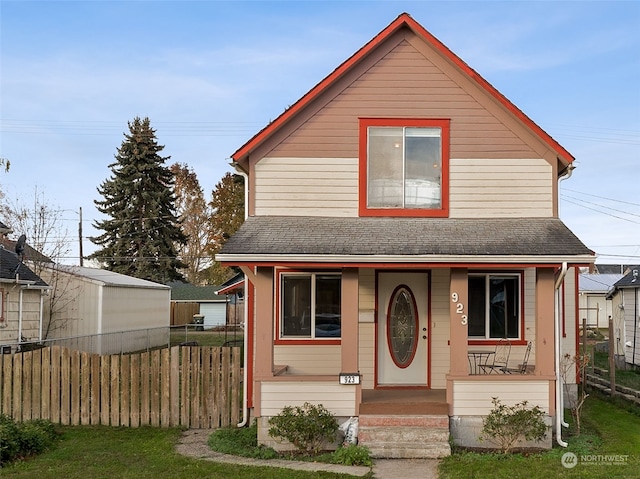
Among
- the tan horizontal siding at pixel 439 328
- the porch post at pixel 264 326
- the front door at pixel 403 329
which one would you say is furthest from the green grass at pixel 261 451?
the tan horizontal siding at pixel 439 328

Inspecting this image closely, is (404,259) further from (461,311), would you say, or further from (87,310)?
(87,310)

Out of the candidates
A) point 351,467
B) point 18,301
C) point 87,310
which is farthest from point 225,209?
point 351,467

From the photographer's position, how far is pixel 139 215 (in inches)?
1917

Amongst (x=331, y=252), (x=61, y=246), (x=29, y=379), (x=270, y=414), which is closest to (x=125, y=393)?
(x=29, y=379)

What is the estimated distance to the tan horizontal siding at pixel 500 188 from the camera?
41.1 feet

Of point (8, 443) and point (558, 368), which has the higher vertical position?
point (558, 368)

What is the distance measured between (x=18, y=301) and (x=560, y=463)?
697 inches

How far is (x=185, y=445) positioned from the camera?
36.9 feet

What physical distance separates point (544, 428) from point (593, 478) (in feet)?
5.85

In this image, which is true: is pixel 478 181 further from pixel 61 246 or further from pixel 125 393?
pixel 61 246

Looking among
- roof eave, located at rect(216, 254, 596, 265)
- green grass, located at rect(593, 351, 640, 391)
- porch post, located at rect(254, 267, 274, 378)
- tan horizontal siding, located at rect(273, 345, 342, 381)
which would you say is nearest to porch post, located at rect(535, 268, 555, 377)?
roof eave, located at rect(216, 254, 596, 265)

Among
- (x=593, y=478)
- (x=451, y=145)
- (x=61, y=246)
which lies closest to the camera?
(x=593, y=478)

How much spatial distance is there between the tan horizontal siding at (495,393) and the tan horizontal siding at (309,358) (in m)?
2.69

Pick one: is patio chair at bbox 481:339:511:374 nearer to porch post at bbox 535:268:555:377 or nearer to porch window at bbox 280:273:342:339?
porch post at bbox 535:268:555:377
